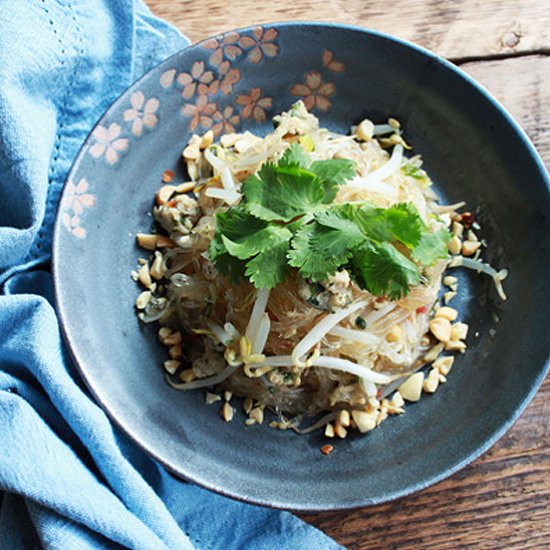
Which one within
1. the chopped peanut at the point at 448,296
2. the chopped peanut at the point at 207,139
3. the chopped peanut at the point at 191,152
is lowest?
the chopped peanut at the point at 448,296

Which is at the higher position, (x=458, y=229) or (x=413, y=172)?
(x=413, y=172)

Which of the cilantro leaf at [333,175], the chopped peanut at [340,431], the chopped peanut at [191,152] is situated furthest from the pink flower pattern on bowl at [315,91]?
the chopped peanut at [340,431]

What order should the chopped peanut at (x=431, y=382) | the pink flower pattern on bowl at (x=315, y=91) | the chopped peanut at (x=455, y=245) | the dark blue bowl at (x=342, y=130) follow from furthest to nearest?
1. the pink flower pattern on bowl at (x=315, y=91)
2. the chopped peanut at (x=455, y=245)
3. the chopped peanut at (x=431, y=382)
4. the dark blue bowl at (x=342, y=130)

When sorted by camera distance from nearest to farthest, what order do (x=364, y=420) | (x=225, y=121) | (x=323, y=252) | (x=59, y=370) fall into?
(x=323, y=252), (x=59, y=370), (x=364, y=420), (x=225, y=121)

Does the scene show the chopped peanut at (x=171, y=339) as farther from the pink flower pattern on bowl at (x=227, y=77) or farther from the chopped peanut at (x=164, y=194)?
the pink flower pattern on bowl at (x=227, y=77)

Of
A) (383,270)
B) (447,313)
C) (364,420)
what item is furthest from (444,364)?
(383,270)

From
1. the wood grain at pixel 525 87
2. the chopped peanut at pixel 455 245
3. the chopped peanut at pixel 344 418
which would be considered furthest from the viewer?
the wood grain at pixel 525 87

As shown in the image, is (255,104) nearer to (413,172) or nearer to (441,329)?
(413,172)

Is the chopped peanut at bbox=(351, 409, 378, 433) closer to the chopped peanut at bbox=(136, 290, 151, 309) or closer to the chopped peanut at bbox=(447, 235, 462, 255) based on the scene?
the chopped peanut at bbox=(447, 235, 462, 255)
